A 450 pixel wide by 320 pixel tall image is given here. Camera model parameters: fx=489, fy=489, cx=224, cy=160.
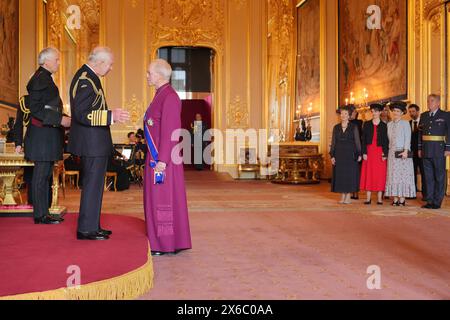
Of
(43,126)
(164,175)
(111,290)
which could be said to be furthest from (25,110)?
(111,290)

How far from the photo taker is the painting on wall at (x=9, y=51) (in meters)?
10.3

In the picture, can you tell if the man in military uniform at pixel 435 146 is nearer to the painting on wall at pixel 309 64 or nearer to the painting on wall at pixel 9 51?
the painting on wall at pixel 309 64

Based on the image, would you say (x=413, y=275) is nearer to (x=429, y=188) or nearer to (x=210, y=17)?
(x=429, y=188)

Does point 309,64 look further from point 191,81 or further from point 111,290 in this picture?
point 111,290

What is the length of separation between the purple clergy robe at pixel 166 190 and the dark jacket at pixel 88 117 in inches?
14.8

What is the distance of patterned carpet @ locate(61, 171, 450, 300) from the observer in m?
2.89

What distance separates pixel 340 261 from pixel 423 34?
22.1ft

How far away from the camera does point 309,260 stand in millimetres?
3691

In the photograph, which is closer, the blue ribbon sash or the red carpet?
the red carpet

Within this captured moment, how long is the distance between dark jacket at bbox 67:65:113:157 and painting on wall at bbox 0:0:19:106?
280 inches

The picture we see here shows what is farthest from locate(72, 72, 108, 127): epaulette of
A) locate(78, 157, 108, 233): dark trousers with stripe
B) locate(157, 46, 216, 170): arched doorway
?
locate(157, 46, 216, 170): arched doorway

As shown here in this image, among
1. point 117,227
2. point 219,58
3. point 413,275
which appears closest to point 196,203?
point 117,227

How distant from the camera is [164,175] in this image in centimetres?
386

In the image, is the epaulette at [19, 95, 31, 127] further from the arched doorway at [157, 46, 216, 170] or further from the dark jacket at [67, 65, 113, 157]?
the arched doorway at [157, 46, 216, 170]
